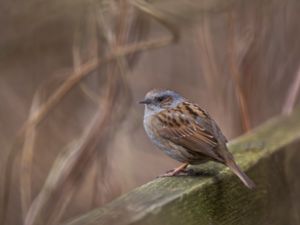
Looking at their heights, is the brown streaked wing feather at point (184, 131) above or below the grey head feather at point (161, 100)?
below

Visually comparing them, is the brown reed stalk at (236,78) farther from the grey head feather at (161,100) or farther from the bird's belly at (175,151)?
the bird's belly at (175,151)

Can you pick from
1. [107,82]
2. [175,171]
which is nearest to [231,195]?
[175,171]

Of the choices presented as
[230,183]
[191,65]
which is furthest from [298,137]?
[191,65]

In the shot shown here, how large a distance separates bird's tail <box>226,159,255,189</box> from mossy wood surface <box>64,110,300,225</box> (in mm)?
24

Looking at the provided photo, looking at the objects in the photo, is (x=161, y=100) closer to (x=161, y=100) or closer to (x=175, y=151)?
(x=161, y=100)

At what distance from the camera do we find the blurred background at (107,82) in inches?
133

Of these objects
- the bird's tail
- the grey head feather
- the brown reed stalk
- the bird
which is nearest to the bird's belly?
the bird

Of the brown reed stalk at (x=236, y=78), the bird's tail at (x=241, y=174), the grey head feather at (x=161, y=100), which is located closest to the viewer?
the bird's tail at (x=241, y=174)

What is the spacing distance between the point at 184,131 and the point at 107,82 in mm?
770

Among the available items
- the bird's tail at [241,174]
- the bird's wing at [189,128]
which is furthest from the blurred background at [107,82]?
the bird's tail at [241,174]

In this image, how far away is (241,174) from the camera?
2.13m

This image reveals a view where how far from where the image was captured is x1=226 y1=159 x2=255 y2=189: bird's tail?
2.10 meters

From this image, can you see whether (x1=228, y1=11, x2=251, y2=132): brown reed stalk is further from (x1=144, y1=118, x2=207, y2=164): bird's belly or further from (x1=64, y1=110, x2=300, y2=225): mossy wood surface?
(x1=64, y1=110, x2=300, y2=225): mossy wood surface

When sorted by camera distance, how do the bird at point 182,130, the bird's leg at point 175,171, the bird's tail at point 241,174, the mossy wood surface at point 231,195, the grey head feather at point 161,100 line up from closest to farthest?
the mossy wood surface at point 231,195 → the bird's tail at point 241,174 → the bird's leg at point 175,171 → the bird at point 182,130 → the grey head feather at point 161,100
